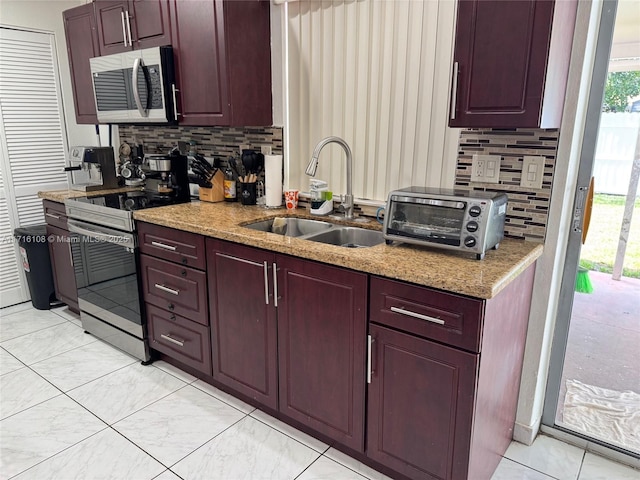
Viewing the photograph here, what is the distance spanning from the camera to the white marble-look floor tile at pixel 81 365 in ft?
8.17

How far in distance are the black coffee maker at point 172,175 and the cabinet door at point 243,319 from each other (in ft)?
2.84

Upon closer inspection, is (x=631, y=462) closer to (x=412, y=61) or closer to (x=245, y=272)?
(x=245, y=272)

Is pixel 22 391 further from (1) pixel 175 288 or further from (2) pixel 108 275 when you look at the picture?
(1) pixel 175 288

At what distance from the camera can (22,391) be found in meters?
2.38

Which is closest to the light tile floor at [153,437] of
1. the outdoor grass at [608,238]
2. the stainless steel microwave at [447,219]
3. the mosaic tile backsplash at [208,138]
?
the outdoor grass at [608,238]

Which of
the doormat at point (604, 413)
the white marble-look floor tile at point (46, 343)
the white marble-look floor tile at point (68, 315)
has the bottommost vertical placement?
the white marble-look floor tile at point (68, 315)

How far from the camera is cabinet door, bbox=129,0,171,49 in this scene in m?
2.47

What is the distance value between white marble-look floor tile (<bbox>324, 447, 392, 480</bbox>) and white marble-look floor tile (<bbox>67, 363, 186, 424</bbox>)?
973mm

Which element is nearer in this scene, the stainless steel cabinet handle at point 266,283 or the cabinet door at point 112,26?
the stainless steel cabinet handle at point 266,283

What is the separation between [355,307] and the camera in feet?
5.37

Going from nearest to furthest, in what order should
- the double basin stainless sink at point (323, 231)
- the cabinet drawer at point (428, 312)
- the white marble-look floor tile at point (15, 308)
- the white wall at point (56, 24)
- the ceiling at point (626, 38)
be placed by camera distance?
the cabinet drawer at point (428, 312)
the ceiling at point (626, 38)
the double basin stainless sink at point (323, 231)
the white wall at point (56, 24)
the white marble-look floor tile at point (15, 308)

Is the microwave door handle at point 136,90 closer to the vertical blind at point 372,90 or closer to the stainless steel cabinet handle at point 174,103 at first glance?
the stainless steel cabinet handle at point 174,103

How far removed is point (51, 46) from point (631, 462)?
14.5 feet

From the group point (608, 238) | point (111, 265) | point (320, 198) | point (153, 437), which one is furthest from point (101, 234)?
point (608, 238)
